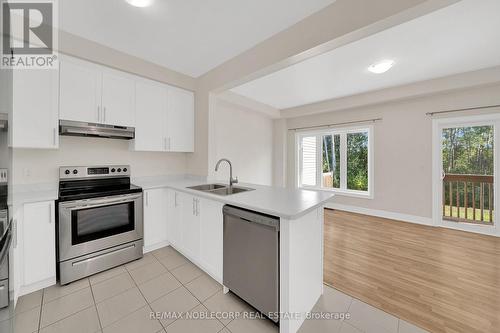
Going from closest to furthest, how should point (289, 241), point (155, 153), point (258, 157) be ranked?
point (289, 241) < point (155, 153) < point (258, 157)

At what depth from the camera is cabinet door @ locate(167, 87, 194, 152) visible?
2932 mm

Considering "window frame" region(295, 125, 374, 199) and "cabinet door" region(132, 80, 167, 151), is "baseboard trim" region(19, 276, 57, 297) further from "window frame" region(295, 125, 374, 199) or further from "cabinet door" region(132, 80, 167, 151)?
"window frame" region(295, 125, 374, 199)

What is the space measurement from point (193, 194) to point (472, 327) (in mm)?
2611

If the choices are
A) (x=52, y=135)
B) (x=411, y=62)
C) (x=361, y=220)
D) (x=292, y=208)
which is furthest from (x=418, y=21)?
(x=52, y=135)

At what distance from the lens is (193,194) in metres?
2.16

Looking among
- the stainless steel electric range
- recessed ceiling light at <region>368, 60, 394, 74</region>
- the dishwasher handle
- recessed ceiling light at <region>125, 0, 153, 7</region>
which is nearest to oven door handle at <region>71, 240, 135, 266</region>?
the stainless steel electric range

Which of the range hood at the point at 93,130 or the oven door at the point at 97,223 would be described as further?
the range hood at the point at 93,130

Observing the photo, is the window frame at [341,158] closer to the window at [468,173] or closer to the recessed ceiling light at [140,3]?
the window at [468,173]

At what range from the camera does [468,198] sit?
344cm

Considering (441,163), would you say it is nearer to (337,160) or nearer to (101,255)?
(337,160)

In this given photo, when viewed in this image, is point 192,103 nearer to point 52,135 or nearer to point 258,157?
point 52,135

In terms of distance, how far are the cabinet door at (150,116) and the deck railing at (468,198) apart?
5.07 meters


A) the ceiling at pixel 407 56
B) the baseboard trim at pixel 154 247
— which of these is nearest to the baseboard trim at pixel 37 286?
the baseboard trim at pixel 154 247

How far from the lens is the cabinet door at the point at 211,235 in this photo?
184 centimetres
